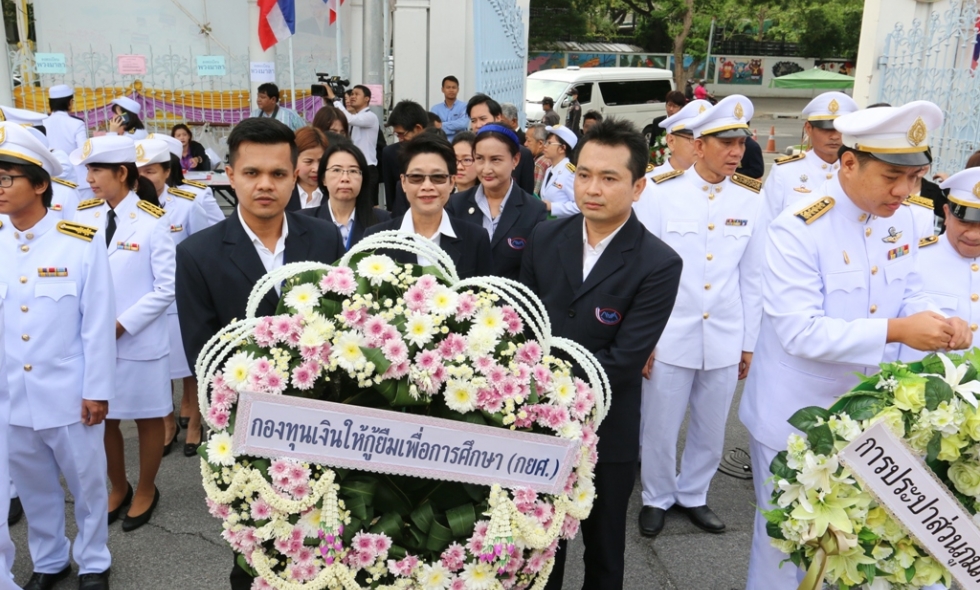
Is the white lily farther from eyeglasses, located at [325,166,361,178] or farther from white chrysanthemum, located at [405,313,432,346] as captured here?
eyeglasses, located at [325,166,361,178]

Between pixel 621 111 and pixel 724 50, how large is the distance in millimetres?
20579

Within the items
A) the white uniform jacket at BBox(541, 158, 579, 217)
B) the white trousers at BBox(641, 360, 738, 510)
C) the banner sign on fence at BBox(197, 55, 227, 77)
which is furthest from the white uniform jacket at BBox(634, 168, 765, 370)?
the banner sign on fence at BBox(197, 55, 227, 77)

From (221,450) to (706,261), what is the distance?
8.69 ft

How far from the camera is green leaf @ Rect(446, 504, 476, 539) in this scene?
6.21ft

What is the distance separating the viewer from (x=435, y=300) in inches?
75.2

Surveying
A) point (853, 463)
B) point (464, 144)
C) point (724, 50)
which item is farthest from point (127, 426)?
point (724, 50)

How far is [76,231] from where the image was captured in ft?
10.8

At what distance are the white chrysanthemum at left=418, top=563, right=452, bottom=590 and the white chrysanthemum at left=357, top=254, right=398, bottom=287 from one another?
0.65 metres

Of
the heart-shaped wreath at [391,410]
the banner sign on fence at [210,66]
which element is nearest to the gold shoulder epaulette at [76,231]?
the heart-shaped wreath at [391,410]

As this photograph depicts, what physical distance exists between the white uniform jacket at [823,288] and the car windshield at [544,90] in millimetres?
15476

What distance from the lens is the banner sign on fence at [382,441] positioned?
71.9 inches

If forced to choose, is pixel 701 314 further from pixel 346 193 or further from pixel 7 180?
pixel 7 180

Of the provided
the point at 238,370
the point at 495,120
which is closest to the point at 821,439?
the point at 238,370

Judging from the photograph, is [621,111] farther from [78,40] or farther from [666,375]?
[666,375]
